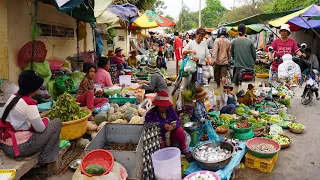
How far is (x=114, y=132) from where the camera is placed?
163 inches

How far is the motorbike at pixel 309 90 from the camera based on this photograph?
801cm

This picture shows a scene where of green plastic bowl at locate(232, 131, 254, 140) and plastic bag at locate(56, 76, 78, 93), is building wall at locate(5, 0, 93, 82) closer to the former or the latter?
plastic bag at locate(56, 76, 78, 93)

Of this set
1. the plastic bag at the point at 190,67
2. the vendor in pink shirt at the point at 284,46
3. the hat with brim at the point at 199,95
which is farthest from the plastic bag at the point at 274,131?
the vendor in pink shirt at the point at 284,46

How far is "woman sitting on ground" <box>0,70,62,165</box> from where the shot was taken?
304 cm

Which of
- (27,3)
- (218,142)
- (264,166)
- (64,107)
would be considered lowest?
(264,166)

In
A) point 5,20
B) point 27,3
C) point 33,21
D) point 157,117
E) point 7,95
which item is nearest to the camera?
point 157,117

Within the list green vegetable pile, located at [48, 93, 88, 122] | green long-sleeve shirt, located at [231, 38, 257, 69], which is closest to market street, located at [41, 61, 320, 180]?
green vegetable pile, located at [48, 93, 88, 122]

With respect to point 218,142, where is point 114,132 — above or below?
above

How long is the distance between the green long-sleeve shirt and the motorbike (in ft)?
6.52

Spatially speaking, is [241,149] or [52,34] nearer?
[241,149]

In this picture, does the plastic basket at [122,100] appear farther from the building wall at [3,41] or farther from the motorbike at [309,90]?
the motorbike at [309,90]

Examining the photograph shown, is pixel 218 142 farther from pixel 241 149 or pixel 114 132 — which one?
pixel 114 132

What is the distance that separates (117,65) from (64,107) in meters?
5.54

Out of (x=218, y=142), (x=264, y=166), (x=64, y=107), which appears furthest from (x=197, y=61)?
(x=64, y=107)
